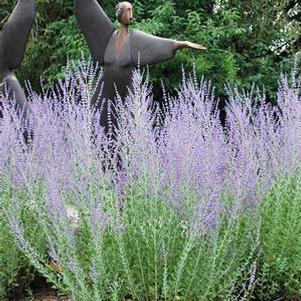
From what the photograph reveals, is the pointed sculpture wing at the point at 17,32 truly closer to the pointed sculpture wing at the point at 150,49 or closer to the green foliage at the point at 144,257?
the pointed sculpture wing at the point at 150,49

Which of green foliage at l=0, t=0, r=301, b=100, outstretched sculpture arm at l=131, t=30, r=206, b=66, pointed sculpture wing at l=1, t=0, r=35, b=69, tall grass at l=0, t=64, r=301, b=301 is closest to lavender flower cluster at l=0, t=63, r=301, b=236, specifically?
tall grass at l=0, t=64, r=301, b=301

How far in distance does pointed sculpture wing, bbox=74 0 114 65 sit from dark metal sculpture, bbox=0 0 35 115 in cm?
53

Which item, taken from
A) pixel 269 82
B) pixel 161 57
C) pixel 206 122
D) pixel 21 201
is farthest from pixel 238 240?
pixel 269 82

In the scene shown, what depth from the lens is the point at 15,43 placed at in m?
6.32

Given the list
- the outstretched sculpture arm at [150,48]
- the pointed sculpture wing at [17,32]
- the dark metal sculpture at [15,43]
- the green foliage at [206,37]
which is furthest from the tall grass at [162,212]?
the green foliage at [206,37]

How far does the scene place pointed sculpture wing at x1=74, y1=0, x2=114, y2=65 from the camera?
19.5 ft

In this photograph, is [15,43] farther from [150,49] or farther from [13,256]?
[13,256]

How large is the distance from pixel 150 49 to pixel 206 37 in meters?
4.23

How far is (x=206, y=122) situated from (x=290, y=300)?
0.98 m

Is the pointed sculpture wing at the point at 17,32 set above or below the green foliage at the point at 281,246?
above

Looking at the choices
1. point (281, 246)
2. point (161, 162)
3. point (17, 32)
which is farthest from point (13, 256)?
point (17, 32)

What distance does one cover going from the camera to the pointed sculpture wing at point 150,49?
18.6 feet

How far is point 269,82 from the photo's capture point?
1077 centimetres

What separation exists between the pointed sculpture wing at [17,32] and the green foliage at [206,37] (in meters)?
3.07
